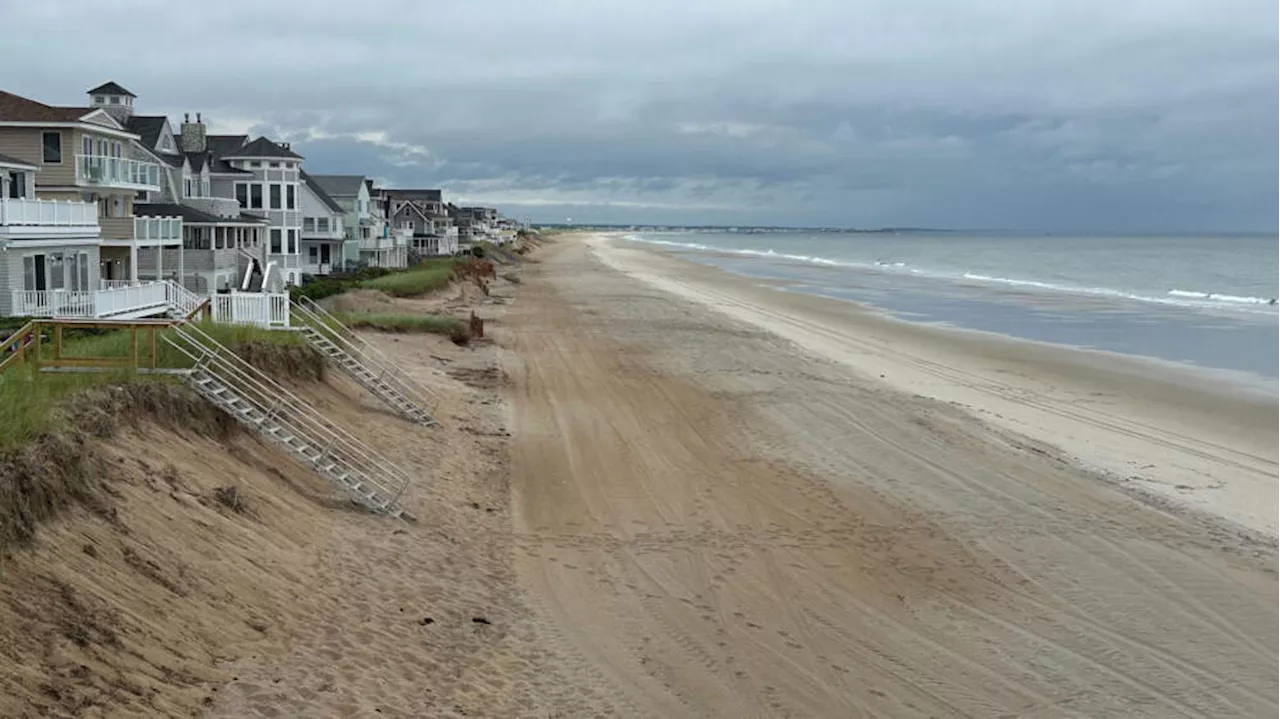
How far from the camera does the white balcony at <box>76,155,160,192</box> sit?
33.8 m

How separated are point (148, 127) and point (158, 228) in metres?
14.1

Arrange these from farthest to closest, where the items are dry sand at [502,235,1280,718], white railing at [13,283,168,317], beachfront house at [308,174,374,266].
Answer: beachfront house at [308,174,374,266] < white railing at [13,283,168,317] < dry sand at [502,235,1280,718]

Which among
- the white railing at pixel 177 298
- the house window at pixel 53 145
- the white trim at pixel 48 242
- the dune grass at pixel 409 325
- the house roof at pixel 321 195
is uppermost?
the house window at pixel 53 145

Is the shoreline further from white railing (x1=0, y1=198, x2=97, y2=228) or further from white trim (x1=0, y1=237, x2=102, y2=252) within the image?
white railing (x1=0, y1=198, x2=97, y2=228)

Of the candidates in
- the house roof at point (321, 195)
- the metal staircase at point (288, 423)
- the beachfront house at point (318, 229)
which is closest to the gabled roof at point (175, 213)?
the beachfront house at point (318, 229)

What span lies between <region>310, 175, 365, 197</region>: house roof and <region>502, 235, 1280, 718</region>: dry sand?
52.5 meters

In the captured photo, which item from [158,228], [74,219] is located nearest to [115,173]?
[158,228]

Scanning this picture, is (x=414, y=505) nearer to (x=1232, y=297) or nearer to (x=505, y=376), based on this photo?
(x=505, y=376)

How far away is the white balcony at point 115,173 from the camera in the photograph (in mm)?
33750

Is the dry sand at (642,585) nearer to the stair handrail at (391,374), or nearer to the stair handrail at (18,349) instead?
the stair handrail at (391,374)

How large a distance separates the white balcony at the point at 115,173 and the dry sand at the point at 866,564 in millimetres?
17011

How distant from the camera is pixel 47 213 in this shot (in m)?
27.4

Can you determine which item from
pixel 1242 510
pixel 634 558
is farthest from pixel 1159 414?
pixel 634 558

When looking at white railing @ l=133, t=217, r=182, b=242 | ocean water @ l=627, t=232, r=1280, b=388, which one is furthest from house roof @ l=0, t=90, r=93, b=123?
ocean water @ l=627, t=232, r=1280, b=388
